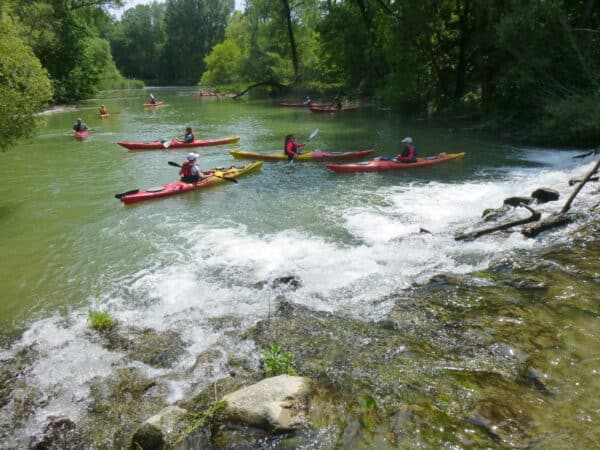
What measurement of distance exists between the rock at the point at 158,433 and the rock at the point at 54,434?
712 millimetres

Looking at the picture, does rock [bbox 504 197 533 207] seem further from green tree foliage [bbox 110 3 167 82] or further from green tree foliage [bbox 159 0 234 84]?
green tree foliage [bbox 110 3 167 82]

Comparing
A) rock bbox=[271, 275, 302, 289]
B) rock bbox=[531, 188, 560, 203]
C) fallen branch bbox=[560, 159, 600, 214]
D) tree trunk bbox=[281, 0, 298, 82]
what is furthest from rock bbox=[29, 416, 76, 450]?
tree trunk bbox=[281, 0, 298, 82]

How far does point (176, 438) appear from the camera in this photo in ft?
11.3

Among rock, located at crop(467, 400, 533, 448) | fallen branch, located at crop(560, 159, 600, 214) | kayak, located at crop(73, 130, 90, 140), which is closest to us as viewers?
rock, located at crop(467, 400, 533, 448)

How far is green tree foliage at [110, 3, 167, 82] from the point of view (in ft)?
259

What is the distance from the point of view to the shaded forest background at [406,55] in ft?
46.6

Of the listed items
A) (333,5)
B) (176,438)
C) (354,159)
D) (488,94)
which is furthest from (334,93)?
(176,438)

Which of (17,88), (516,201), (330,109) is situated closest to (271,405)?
(516,201)

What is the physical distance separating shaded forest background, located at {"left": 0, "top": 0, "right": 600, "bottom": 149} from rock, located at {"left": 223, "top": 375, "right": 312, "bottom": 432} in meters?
8.82

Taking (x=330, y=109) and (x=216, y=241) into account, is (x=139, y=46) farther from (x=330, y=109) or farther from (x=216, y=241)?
(x=216, y=241)

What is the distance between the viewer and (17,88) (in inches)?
374

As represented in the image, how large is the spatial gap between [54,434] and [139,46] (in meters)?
87.0

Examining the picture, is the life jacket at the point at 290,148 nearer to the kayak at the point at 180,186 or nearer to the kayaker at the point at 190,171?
the kayak at the point at 180,186

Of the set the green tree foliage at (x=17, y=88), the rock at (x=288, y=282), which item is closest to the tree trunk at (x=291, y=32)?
the green tree foliage at (x=17, y=88)
